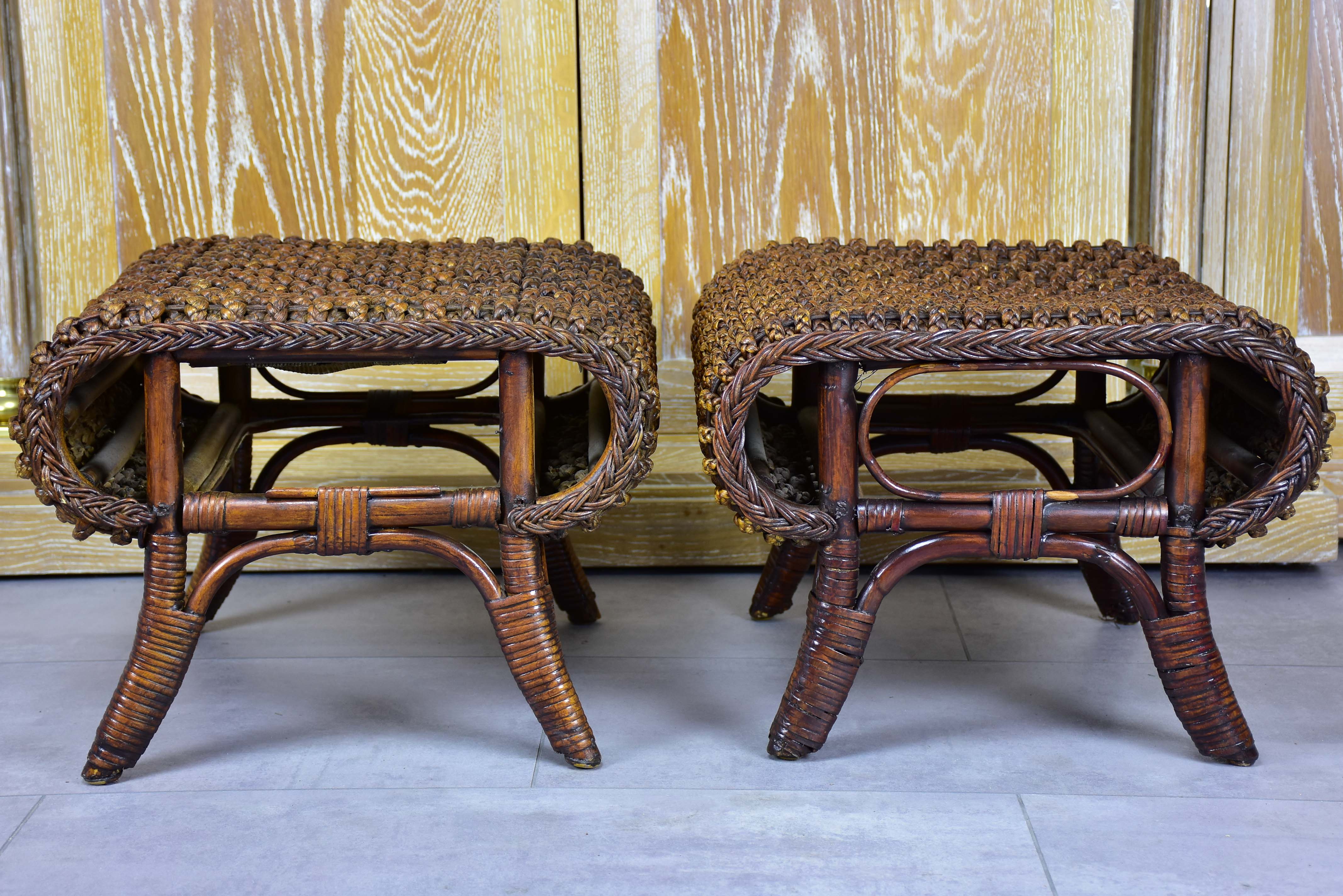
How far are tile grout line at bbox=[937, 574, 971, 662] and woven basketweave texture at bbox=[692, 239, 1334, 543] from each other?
40 cm

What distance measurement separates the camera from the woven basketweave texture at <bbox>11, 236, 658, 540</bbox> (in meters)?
1.04

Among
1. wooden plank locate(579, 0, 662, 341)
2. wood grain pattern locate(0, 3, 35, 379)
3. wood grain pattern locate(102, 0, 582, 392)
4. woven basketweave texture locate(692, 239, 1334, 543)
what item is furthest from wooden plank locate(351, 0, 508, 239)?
woven basketweave texture locate(692, 239, 1334, 543)

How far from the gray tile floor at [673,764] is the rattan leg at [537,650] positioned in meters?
0.03

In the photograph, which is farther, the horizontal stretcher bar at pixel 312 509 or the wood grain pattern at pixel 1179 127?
the wood grain pattern at pixel 1179 127

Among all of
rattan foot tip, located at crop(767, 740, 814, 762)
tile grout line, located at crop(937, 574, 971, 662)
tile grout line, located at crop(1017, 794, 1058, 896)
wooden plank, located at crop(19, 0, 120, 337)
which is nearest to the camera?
tile grout line, located at crop(1017, 794, 1058, 896)

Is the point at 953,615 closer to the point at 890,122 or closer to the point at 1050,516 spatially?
the point at 1050,516

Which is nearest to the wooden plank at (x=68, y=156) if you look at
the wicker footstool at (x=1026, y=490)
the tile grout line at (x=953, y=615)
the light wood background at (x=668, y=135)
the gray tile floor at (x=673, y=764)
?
the light wood background at (x=668, y=135)

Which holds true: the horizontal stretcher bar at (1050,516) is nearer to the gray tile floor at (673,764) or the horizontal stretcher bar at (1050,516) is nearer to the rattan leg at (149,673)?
the gray tile floor at (673,764)

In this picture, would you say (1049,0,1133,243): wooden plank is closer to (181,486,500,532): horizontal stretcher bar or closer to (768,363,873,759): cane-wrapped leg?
(768,363,873,759): cane-wrapped leg

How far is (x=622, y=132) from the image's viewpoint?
1749mm

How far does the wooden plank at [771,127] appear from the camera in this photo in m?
1.73

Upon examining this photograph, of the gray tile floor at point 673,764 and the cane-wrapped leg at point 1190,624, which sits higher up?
the cane-wrapped leg at point 1190,624

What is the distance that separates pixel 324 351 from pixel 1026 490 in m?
0.66

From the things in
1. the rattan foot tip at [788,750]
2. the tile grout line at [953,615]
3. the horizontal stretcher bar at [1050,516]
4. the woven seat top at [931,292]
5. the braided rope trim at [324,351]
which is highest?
the woven seat top at [931,292]
